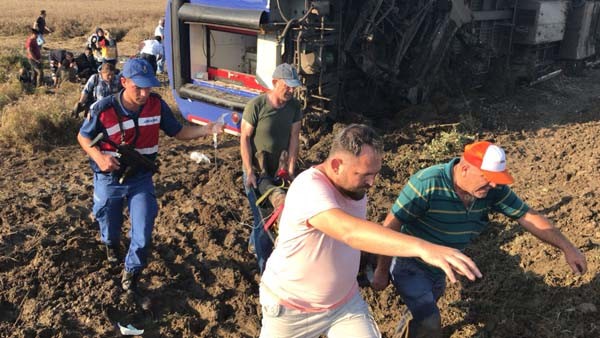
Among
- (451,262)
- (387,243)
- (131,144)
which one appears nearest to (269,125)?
(131,144)

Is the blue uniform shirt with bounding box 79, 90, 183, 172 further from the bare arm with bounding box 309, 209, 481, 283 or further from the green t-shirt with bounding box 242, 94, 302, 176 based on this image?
the bare arm with bounding box 309, 209, 481, 283

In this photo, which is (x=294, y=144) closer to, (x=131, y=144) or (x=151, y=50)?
(x=131, y=144)

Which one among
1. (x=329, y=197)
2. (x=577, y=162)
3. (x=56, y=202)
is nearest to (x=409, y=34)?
(x=577, y=162)

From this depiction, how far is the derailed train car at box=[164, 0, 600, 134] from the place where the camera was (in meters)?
6.39

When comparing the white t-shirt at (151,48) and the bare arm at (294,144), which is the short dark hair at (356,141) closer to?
the bare arm at (294,144)

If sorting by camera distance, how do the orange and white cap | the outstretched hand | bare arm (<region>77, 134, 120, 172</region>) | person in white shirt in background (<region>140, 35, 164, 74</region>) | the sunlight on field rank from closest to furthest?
the outstretched hand
the orange and white cap
bare arm (<region>77, 134, 120, 172</region>)
the sunlight on field
person in white shirt in background (<region>140, 35, 164, 74</region>)

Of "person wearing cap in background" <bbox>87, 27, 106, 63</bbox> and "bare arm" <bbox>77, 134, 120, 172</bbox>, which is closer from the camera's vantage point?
"bare arm" <bbox>77, 134, 120, 172</bbox>

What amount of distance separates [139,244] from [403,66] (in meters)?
5.84

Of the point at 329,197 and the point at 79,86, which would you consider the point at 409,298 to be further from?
the point at 79,86

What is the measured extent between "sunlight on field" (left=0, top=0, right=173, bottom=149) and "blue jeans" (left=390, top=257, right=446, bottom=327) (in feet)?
20.3

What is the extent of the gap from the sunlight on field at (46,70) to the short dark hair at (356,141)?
21.6 feet

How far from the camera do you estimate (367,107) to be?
8.43 metres

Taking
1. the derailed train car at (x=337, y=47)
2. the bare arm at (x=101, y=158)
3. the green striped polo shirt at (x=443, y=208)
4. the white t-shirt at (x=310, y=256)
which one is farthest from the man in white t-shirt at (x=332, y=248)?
the derailed train car at (x=337, y=47)

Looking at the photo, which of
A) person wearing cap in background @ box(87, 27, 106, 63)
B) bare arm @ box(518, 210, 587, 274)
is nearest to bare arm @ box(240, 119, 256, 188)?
bare arm @ box(518, 210, 587, 274)
